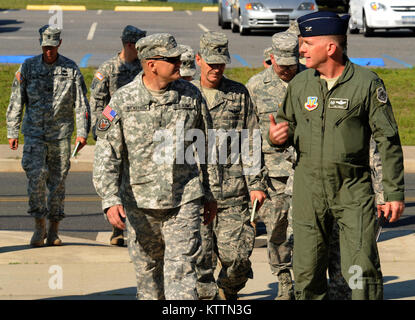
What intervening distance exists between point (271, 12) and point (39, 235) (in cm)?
1927

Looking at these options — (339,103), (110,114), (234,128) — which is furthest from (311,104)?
(234,128)

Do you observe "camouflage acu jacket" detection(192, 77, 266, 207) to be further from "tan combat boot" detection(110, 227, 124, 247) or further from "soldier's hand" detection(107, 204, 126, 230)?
"tan combat boot" detection(110, 227, 124, 247)

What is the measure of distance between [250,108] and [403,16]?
20465mm

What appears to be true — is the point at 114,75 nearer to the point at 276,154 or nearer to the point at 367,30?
the point at 276,154

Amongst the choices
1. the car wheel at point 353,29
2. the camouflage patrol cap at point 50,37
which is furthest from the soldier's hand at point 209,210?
the car wheel at point 353,29

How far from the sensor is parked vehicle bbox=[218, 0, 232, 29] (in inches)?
1218

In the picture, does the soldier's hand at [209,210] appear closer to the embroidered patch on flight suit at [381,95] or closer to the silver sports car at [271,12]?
the embroidered patch on flight suit at [381,95]

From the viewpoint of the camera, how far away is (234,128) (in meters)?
8.13

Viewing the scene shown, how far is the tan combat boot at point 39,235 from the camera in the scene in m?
10.2

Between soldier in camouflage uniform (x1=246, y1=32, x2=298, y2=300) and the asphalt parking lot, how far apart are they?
1327 centimetres

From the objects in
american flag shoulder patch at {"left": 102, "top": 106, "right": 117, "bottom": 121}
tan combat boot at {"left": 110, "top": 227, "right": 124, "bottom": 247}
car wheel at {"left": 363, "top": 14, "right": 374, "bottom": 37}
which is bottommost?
car wheel at {"left": 363, "top": 14, "right": 374, "bottom": 37}

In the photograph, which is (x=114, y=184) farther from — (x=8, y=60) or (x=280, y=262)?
(x=8, y=60)

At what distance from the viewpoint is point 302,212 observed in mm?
6605

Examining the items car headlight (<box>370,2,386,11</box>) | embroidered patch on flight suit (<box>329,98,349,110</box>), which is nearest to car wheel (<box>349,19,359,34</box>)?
car headlight (<box>370,2,386,11</box>)
